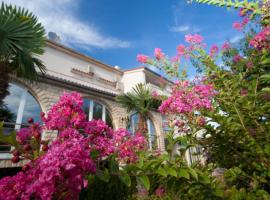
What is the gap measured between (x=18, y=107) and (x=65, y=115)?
717 cm

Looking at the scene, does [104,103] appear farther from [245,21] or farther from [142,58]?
[245,21]

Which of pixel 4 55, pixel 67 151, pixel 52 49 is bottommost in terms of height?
pixel 67 151

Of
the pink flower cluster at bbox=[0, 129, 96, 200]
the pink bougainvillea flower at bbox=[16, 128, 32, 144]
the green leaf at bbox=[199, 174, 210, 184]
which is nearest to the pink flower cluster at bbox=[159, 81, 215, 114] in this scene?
the green leaf at bbox=[199, 174, 210, 184]

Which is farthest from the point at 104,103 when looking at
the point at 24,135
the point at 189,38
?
the point at 24,135

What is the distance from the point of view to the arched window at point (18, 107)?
265 inches

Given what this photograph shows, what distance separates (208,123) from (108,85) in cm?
1052

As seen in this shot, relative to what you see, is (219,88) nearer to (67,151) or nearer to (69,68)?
(67,151)

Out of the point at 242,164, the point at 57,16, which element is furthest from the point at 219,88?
the point at 57,16

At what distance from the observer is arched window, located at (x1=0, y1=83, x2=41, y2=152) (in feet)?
22.0

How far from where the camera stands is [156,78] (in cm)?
1608

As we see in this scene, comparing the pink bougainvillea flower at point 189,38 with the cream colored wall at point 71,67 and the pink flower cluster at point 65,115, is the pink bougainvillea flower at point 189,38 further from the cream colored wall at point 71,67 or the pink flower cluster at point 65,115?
the cream colored wall at point 71,67

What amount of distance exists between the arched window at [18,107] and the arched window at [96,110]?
98.9 inches

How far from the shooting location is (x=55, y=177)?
908mm

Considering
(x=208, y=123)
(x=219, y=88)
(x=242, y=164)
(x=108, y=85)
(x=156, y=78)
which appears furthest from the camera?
(x=156, y=78)
